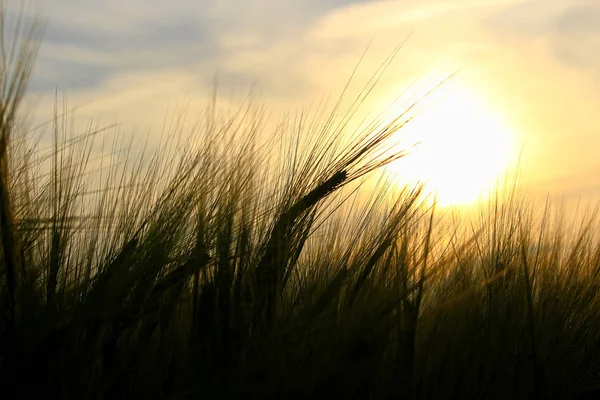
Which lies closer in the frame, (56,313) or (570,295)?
(56,313)

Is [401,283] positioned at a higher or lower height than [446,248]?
lower

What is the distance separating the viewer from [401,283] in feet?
5.86

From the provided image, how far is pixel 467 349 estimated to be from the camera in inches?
78.7

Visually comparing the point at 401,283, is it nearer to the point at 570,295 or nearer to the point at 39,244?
the point at 39,244

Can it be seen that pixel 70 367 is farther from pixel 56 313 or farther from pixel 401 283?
pixel 401 283

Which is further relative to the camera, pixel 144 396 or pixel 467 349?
pixel 467 349

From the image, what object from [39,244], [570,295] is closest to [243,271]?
[39,244]

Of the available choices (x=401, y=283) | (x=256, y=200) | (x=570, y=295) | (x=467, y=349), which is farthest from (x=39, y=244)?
(x=570, y=295)

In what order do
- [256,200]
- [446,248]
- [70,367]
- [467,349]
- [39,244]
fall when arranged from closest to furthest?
[70,367] < [39,244] < [256,200] < [467,349] < [446,248]

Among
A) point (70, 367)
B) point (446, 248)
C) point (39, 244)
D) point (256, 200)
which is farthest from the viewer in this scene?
point (446, 248)

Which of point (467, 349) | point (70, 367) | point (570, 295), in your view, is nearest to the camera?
point (70, 367)

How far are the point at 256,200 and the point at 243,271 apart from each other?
0.17 m

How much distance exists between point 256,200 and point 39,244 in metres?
0.44

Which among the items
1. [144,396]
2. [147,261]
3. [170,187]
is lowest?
[144,396]
